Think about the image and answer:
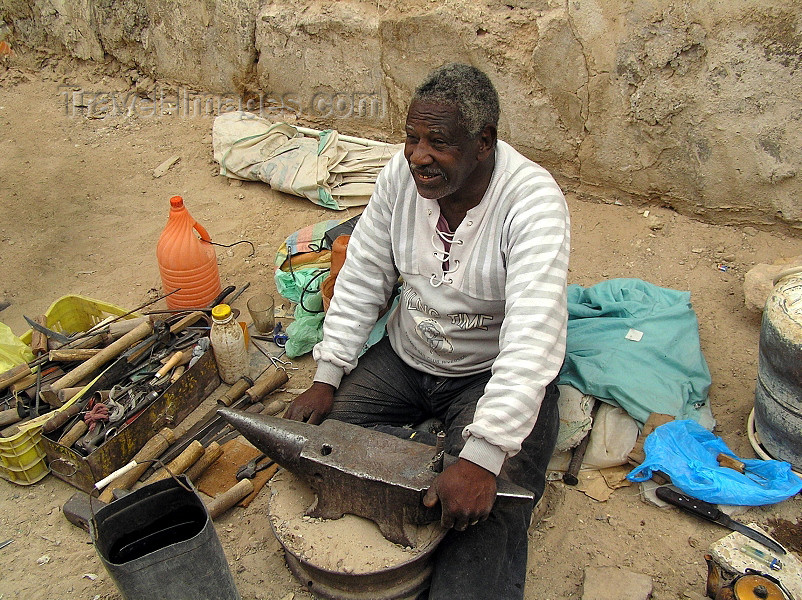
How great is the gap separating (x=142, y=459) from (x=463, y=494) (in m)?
1.62

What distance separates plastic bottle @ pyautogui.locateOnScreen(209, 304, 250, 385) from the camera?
3504 millimetres

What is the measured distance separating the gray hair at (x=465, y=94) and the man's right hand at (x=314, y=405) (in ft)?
4.05

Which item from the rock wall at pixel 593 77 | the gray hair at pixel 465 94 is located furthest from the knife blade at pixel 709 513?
the rock wall at pixel 593 77

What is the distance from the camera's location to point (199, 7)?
6.13 meters

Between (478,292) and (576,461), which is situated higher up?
(478,292)

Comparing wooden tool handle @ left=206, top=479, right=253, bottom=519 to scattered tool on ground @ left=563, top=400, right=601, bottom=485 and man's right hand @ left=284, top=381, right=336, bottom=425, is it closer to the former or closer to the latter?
man's right hand @ left=284, top=381, right=336, bottom=425

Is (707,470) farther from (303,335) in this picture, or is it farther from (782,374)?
(303,335)

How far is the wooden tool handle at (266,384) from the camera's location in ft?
11.5

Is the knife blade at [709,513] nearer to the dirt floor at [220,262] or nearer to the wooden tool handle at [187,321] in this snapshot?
the dirt floor at [220,262]

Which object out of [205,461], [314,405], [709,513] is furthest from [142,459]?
[709,513]

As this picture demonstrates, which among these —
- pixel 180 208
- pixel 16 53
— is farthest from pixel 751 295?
pixel 16 53

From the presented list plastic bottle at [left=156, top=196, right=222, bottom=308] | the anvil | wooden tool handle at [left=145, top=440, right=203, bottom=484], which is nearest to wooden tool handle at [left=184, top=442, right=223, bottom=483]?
wooden tool handle at [left=145, top=440, right=203, bottom=484]

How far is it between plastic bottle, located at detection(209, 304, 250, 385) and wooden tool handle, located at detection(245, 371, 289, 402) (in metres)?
0.13

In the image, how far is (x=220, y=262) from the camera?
476 centimetres
